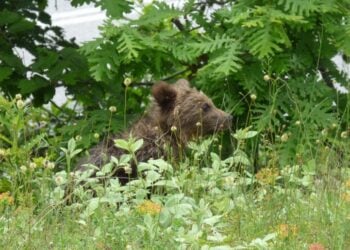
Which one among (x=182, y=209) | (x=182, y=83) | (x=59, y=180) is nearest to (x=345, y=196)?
(x=182, y=209)

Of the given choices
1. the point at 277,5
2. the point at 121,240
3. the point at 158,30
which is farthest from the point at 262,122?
the point at 121,240

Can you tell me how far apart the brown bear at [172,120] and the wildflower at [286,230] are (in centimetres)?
300

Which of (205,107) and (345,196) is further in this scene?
(205,107)

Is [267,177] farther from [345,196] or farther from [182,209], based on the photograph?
[182,209]

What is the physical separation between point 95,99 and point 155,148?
1.13 m

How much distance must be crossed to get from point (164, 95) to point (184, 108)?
1.23 ft

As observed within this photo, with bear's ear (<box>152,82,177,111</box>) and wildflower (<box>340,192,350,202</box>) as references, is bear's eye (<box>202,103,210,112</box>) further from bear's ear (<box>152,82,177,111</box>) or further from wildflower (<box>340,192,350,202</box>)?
wildflower (<box>340,192,350,202</box>)

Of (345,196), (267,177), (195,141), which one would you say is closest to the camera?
(345,196)

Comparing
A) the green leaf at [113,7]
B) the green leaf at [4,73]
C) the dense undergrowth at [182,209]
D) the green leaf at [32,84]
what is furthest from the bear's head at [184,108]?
the dense undergrowth at [182,209]

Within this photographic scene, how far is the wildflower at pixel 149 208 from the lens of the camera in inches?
203

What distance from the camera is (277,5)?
8211 millimetres

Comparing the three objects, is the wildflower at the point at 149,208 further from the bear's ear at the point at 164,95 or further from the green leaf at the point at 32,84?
the green leaf at the point at 32,84

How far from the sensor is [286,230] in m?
5.14

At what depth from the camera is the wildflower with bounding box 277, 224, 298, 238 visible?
16.7 ft
